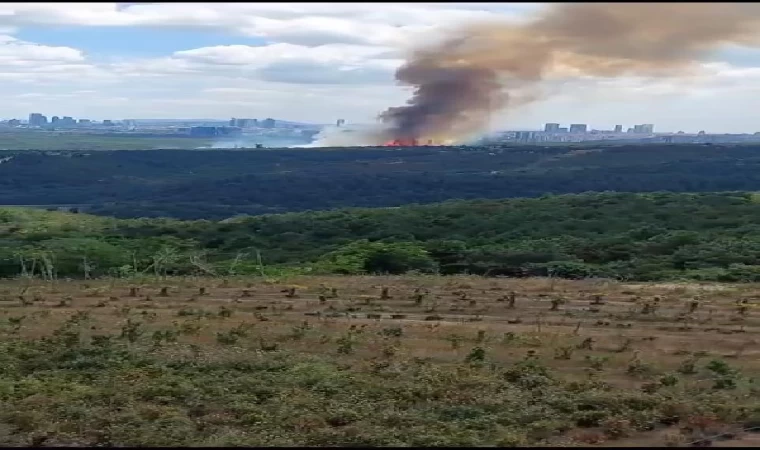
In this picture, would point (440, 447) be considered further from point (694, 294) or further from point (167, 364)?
point (694, 294)

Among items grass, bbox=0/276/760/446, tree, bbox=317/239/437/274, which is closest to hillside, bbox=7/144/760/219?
tree, bbox=317/239/437/274

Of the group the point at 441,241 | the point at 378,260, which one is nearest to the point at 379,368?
the point at 378,260

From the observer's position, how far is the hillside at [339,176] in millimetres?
86500

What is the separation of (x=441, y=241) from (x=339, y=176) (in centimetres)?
5432

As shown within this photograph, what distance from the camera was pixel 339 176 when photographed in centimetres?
9838

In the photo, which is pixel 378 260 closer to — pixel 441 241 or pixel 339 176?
pixel 441 241

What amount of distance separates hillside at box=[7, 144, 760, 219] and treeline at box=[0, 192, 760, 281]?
25901 mm

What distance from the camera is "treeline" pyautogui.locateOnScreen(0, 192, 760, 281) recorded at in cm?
3638

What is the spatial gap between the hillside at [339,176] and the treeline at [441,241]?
85.0ft

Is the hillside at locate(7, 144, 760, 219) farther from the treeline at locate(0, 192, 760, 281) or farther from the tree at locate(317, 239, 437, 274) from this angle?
the tree at locate(317, 239, 437, 274)

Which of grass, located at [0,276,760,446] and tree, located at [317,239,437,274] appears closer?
grass, located at [0,276,760,446]

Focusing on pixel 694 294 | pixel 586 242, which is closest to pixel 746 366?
pixel 694 294

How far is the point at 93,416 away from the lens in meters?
12.9

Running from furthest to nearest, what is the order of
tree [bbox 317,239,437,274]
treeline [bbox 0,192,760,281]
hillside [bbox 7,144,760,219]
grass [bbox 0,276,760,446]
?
1. hillside [bbox 7,144,760,219]
2. tree [bbox 317,239,437,274]
3. treeline [bbox 0,192,760,281]
4. grass [bbox 0,276,760,446]
